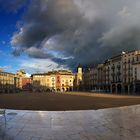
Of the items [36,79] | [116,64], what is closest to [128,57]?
[116,64]

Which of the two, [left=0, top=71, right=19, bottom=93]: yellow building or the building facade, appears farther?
[left=0, top=71, right=19, bottom=93]: yellow building

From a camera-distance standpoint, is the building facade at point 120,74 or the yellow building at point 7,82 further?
the yellow building at point 7,82

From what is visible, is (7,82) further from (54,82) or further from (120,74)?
(120,74)

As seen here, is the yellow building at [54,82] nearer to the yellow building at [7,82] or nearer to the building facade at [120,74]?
the yellow building at [7,82]

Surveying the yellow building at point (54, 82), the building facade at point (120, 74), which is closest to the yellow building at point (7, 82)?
the yellow building at point (54, 82)

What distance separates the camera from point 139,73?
80.1 meters

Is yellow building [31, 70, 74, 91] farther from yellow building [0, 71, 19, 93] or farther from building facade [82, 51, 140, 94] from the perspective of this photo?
building facade [82, 51, 140, 94]

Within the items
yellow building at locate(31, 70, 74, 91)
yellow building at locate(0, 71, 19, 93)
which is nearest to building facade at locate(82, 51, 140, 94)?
yellow building at locate(31, 70, 74, 91)

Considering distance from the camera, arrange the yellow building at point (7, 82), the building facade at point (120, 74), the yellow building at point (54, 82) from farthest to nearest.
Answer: the yellow building at point (54, 82), the yellow building at point (7, 82), the building facade at point (120, 74)

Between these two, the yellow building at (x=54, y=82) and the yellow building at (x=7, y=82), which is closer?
the yellow building at (x=7, y=82)

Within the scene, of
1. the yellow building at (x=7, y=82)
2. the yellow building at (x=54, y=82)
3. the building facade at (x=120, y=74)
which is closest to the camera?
the building facade at (x=120, y=74)

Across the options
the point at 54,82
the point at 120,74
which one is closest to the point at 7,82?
the point at 54,82

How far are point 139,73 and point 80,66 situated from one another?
85.7 metres

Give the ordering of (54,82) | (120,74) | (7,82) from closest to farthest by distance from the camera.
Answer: (120,74), (7,82), (54,82)
